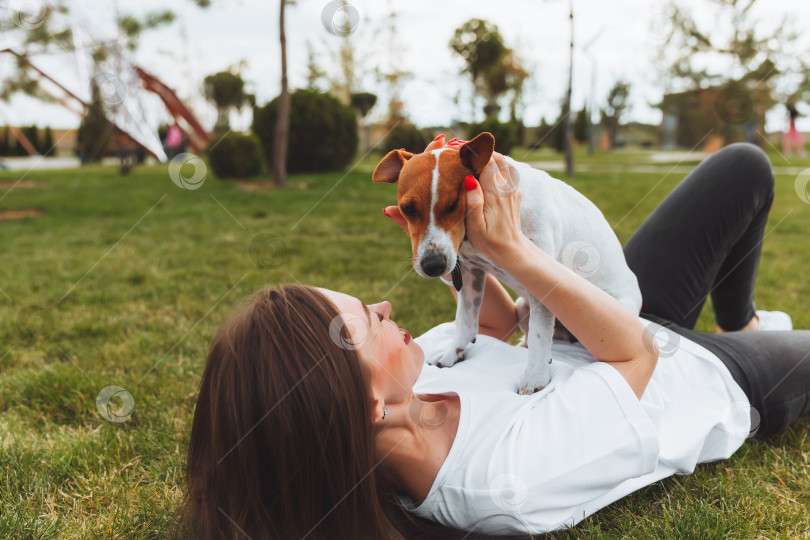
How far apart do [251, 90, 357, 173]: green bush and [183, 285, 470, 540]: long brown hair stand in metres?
9.28

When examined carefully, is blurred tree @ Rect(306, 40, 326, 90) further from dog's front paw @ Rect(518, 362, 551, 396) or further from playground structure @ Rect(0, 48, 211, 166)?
dog's front paw @ Rect(518, 362, 551, 396)

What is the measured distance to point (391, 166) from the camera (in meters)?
1.72

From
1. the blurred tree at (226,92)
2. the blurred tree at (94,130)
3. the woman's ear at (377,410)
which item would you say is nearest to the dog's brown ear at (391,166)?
the woman's ear at (377,410)

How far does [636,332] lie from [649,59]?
17.0 metres

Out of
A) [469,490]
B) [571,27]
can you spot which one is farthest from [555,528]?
[571,27]

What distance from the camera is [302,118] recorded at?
10.2 meters

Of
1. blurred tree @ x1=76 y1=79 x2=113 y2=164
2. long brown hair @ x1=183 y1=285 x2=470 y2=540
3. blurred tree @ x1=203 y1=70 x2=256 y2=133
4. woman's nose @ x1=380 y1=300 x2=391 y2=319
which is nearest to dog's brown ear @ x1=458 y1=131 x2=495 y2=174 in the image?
woman's nose @ x1=380 y1=300 x2=391 y2=319

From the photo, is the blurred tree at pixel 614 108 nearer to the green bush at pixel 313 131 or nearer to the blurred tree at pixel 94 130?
the green bush at pixel 313 131

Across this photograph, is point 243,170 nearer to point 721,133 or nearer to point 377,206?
point 377,206

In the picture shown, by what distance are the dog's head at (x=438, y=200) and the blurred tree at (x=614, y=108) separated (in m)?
22.8

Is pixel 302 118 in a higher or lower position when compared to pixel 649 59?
lower

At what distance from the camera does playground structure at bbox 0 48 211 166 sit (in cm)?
1141

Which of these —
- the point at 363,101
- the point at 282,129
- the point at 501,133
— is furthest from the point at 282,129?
the point at 363,101

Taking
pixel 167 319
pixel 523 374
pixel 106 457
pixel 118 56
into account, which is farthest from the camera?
pixel 118 56
